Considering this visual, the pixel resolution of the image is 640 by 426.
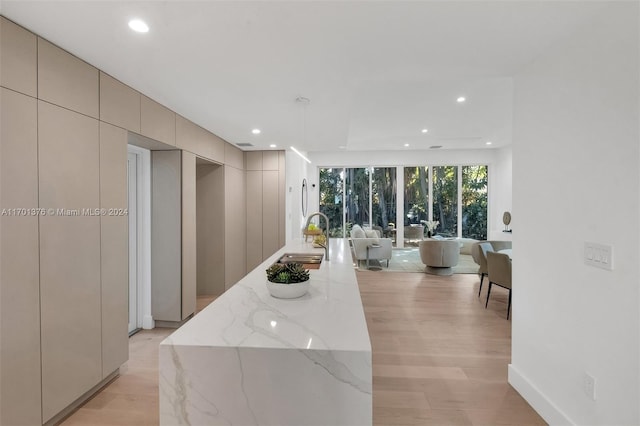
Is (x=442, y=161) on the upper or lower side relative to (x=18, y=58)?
upper

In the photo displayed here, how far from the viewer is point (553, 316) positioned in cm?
192

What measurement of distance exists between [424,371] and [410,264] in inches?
169

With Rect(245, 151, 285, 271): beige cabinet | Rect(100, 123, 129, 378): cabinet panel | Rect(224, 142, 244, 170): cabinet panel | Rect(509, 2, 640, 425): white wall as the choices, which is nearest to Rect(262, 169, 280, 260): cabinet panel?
Rect(245, 151, 285, 271): beige cabinet

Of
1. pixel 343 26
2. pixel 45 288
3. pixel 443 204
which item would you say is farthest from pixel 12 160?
pixel 443 204

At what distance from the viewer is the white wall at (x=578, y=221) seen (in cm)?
143

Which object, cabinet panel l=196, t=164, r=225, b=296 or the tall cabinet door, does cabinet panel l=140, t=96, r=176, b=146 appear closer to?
the tall cabinet door

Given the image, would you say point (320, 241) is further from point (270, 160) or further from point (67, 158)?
point (270, 160)

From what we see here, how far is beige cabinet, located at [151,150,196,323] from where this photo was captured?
346 centimetres

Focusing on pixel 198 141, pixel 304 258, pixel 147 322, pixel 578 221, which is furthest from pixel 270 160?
pixel 578 221

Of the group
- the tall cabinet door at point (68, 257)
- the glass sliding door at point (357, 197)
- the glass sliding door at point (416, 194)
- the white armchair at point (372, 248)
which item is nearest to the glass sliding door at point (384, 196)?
the glass sliding door at point (357, 197)

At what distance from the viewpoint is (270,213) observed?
544 cm

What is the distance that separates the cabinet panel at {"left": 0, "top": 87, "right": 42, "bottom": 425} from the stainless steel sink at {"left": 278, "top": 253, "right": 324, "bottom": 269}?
1.71 m

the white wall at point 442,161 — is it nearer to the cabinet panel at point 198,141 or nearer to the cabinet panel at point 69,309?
the cabinet panel at point 198,141

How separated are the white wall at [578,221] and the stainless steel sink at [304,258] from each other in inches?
65.4
